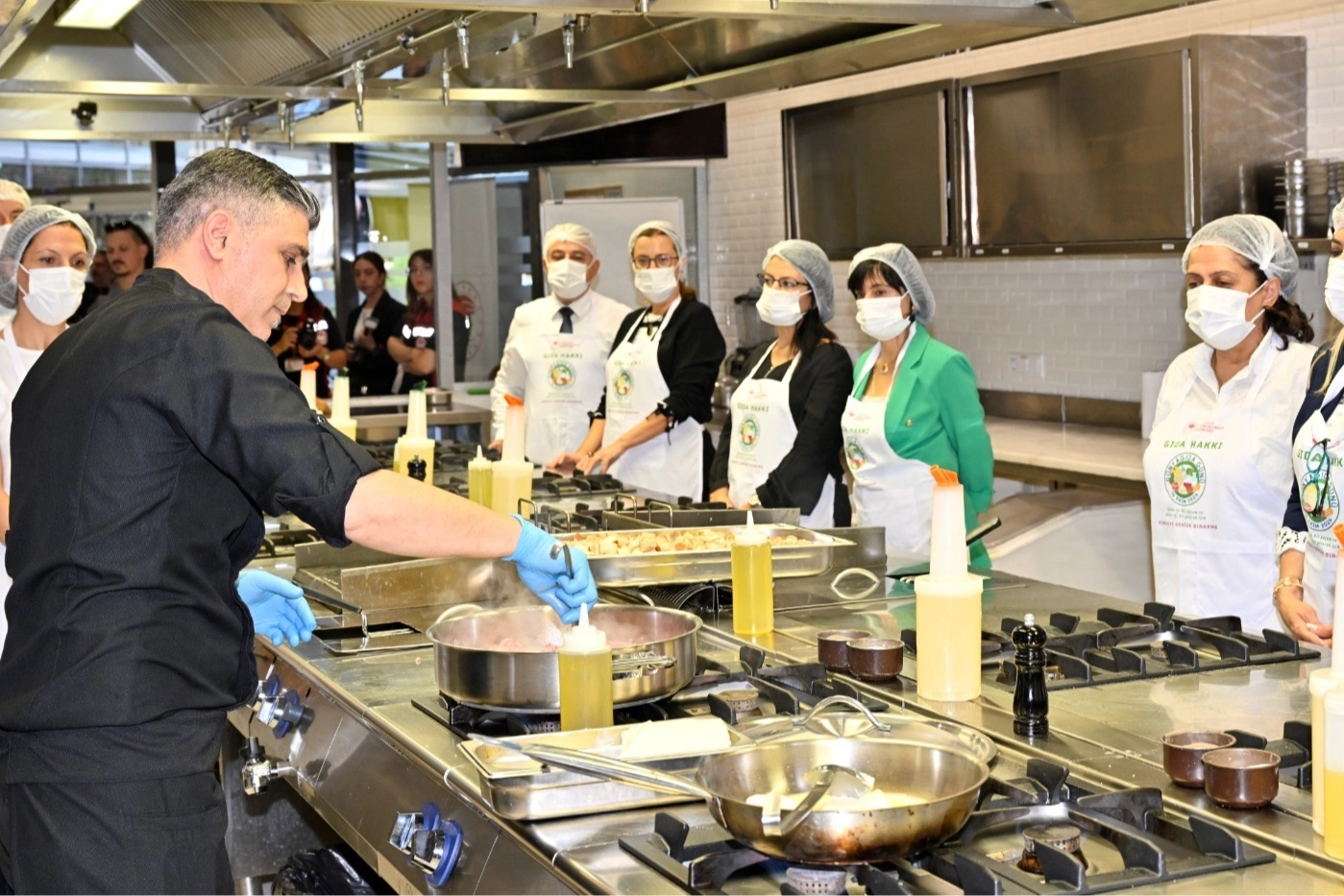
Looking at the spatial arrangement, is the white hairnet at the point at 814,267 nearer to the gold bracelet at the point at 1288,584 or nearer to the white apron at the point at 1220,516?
the white apron at the point at 1220,516

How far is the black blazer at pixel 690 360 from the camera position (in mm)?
5434

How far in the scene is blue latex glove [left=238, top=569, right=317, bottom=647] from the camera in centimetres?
248

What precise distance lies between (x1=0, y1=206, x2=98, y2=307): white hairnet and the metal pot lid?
9.38 ft

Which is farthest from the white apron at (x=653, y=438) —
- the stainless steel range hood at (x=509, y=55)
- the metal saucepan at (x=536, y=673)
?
the metal saucepan at (x=536, y=673)

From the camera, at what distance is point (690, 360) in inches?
215

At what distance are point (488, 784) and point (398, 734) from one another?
0.37m

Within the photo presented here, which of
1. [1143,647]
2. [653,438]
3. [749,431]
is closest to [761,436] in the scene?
[749,431]

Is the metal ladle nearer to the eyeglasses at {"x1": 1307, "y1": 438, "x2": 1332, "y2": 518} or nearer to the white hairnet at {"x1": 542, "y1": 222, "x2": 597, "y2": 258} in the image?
the eyeglasses at {"x1": 1307, "y1": 438, "x2": 1332, "y2": 518}

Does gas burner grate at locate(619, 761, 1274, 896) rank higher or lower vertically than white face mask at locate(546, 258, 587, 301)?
lower

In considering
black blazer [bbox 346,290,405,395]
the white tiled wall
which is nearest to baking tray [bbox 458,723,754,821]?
the white tiled wall

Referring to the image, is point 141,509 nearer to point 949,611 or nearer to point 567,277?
point 949,611

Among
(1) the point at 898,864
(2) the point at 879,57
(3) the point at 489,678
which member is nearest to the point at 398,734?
(3) the point at 489,678

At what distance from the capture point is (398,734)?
2191mm

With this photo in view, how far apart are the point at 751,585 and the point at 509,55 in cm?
201
